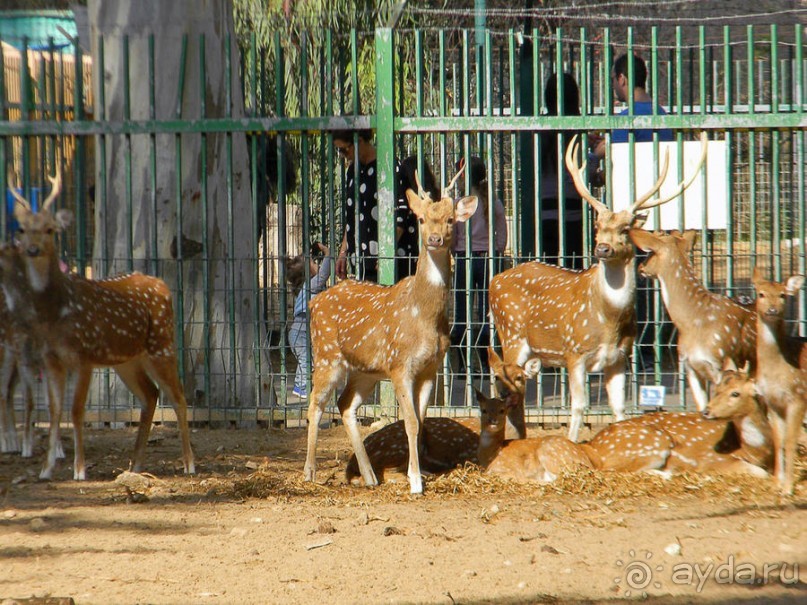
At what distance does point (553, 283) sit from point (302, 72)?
2.78 metres

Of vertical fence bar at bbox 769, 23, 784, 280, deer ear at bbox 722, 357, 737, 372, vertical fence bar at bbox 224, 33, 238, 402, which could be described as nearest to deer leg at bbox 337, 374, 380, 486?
vertical fence bar at bbox 224, 33, 238, 402

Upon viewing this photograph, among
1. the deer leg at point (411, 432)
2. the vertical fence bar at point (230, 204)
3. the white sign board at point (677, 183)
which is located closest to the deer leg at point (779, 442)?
the deer leg at point (411, 432)

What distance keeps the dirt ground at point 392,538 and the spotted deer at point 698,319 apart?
807mm

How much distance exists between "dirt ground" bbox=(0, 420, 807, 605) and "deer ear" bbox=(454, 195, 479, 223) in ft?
5.55

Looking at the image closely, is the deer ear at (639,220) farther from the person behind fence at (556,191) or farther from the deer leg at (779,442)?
the person behind fence at (556,191)

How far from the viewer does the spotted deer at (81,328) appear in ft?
25.8

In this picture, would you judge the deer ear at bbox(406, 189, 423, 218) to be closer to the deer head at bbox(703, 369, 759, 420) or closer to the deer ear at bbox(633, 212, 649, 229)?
the deer ear at bbox(633, 212, 649, 229)

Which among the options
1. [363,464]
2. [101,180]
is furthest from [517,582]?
[101,180]

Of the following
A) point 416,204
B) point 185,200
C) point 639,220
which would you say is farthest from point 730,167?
point 185,200

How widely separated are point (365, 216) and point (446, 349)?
9.05 ft

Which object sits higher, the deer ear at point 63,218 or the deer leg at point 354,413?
the deer ear at point 63,218

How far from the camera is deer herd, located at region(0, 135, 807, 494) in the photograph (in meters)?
7.52

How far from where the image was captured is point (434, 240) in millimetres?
7480

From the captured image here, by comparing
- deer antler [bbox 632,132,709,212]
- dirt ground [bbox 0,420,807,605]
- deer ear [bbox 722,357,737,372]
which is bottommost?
dirt ground [bbox 0,420,807,605]
